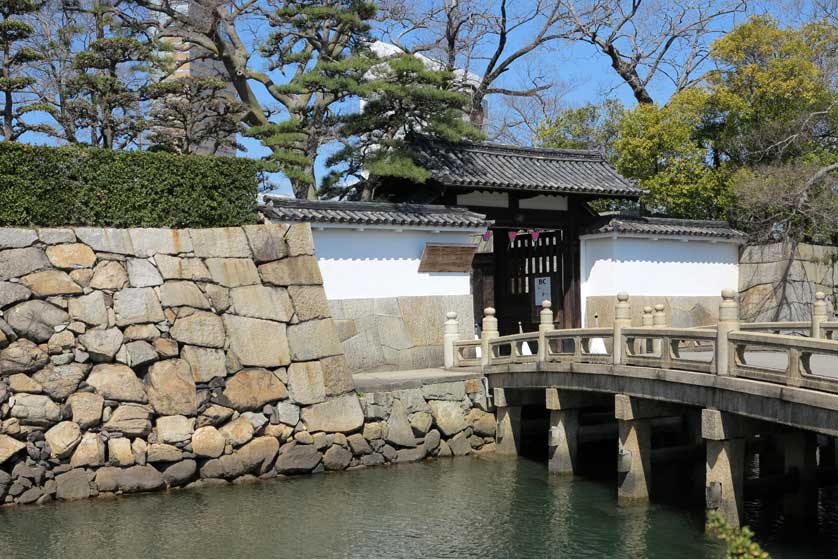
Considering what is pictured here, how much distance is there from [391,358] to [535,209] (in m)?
5.75

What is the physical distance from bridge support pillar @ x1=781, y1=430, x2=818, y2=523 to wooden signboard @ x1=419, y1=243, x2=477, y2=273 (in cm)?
850

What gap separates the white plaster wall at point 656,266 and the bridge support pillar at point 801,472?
8.77 metres

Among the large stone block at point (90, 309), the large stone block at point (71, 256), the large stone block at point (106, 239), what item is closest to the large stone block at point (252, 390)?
the large stone block at point (90, 309)

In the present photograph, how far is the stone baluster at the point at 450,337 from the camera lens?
1864 centimetres

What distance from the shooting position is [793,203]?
21891 mm

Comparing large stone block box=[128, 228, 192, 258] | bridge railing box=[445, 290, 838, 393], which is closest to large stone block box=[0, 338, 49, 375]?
large stone block box=[128, 228, 192, 258]

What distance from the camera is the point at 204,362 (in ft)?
50.9

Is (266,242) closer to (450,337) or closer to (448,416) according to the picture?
(450,337)

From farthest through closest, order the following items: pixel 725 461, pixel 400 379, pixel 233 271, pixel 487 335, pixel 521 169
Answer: pixel 521 169
pixel 487 335
pixel 400 379
pixel 233 271
pixel 725 461

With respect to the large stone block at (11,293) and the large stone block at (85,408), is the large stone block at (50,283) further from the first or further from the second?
the large stone block at (85,408)

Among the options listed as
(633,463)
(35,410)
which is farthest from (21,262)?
(633,463)

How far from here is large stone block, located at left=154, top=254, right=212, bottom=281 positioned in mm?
15766

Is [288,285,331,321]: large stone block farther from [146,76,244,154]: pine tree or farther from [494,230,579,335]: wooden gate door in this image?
[494,230,579,335]: wooden gate door

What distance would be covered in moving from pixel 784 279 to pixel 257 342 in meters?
14.5
